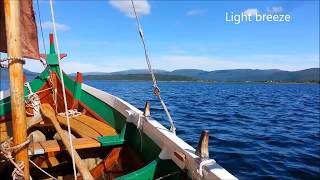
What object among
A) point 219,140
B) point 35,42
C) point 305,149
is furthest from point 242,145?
point 35,42

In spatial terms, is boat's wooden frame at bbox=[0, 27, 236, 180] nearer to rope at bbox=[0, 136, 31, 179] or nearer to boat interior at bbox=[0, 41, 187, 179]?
boat interior at bbox=[0, 41, 187, 179]

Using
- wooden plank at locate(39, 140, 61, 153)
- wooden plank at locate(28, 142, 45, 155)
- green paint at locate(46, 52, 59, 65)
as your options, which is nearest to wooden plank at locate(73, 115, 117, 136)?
wooden plank at locate(39, 140, 61, 153)

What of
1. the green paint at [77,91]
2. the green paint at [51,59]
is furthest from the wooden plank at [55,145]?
the green paint at [51,59]

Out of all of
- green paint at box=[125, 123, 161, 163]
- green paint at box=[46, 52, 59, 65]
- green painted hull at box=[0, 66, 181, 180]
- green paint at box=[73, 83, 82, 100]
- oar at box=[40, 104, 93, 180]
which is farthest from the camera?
green paint at box=[46, 52, 59, 65]

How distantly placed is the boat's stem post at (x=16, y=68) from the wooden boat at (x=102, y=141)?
632 mm

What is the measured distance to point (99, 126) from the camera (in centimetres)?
761

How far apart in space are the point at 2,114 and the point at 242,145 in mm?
8348

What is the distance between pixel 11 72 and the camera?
3281 millimetres

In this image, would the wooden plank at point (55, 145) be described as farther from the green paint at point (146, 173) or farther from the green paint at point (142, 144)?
the green paint at point (146, 173)

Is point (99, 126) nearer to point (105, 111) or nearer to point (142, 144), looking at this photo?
point (105, 111)

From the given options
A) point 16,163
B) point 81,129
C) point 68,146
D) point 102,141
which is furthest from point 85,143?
point 16,163

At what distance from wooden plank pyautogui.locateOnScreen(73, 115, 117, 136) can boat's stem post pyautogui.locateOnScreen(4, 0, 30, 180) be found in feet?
11.7

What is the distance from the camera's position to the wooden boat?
14.4ft

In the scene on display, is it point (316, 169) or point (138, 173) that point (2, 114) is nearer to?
point (138, 173)
